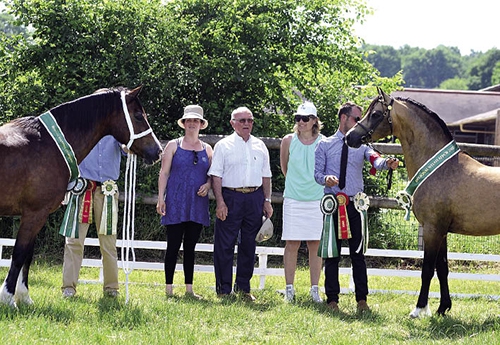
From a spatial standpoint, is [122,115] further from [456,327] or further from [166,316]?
[456,327]

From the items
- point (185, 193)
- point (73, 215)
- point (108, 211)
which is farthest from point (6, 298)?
point (185, 193)

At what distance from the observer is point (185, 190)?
6777 mm

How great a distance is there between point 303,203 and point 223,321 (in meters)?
1.74

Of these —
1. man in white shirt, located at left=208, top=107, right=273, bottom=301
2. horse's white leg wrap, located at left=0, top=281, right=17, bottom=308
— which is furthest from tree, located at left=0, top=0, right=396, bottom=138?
horse's white leg wrap, located at left=0, top=281, right=17, bottom=308

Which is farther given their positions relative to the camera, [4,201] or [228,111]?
[228,111]

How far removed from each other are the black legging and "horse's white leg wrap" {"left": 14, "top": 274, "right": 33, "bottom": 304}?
59.2 inches

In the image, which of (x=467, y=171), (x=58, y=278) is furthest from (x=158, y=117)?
(x=467, y=171)

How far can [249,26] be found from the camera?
9.85 meters

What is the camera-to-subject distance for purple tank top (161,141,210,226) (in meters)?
6.74

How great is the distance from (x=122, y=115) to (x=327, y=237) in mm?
2320

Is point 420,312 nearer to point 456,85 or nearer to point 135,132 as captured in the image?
point 135,132

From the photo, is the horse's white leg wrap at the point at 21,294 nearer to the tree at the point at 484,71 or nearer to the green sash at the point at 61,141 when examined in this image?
the green sash at the point at 61,141

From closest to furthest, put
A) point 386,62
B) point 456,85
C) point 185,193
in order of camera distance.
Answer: point 185,193 < point 456,85 < point 386,62

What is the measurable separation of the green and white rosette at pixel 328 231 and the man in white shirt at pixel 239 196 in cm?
77
